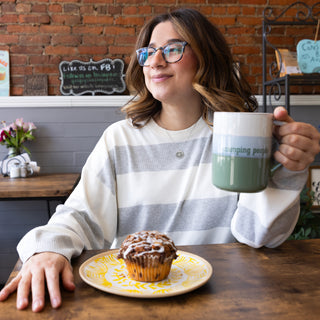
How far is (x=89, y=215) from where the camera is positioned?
1.14 meters

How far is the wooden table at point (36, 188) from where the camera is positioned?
2051 mm

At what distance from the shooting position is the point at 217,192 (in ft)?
4.10

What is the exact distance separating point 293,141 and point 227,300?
13.7 inches

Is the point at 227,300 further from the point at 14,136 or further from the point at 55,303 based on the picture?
the point at 14,136

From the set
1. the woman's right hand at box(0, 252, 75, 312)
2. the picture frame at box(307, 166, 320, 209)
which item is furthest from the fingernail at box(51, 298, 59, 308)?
the picture frame at box(307, 166, 320, 209)

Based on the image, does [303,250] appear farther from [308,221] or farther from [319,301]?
[308,221]

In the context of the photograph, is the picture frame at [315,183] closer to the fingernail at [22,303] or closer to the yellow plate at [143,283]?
the yellow plate at [143,283]

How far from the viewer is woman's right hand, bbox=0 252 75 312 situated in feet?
2.04

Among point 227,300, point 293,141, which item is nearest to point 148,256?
point 227,300

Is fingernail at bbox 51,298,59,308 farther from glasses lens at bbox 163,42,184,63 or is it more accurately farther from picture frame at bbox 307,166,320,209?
picture frame at bbox 307,166,320,209

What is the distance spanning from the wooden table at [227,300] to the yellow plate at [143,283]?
0.02 metres

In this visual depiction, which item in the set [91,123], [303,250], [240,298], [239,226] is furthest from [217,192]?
[91,123]

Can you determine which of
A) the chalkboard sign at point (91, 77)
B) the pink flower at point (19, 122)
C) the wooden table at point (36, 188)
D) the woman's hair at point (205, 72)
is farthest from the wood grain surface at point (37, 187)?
the woman's hair at point (205, 72)

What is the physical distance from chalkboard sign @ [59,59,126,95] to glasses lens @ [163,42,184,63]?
5.59 feet
